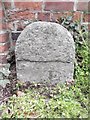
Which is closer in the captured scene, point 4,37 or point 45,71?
point 45,71

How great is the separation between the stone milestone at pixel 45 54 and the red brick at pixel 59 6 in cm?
24

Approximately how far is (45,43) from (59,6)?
0.35 metres

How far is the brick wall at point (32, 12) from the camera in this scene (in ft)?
7.18

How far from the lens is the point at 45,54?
6.75 ft

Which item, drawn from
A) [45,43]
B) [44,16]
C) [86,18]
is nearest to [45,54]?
[45,43]

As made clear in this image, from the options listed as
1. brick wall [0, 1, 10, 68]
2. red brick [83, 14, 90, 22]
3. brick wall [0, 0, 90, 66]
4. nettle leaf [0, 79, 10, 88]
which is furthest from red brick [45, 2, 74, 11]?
nettle leaf [0, 79, 10, 88]

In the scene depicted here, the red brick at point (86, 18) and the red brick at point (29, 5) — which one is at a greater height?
the red brick at point (29, 5)

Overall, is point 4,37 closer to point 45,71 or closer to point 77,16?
point 45,71

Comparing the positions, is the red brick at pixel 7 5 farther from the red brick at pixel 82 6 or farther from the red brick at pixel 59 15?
the red brick at pixel 82 6

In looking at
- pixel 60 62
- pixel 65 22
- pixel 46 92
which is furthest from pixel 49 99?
pixel 65 22

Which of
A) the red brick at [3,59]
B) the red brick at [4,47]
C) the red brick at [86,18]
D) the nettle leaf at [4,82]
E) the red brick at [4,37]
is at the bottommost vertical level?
the nettle leaf at [4,82]

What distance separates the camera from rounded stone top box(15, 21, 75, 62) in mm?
2008

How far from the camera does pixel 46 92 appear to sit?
1.99m

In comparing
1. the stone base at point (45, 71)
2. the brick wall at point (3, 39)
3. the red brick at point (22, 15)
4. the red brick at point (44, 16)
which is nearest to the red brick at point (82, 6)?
the red brick at point (44, 16)
